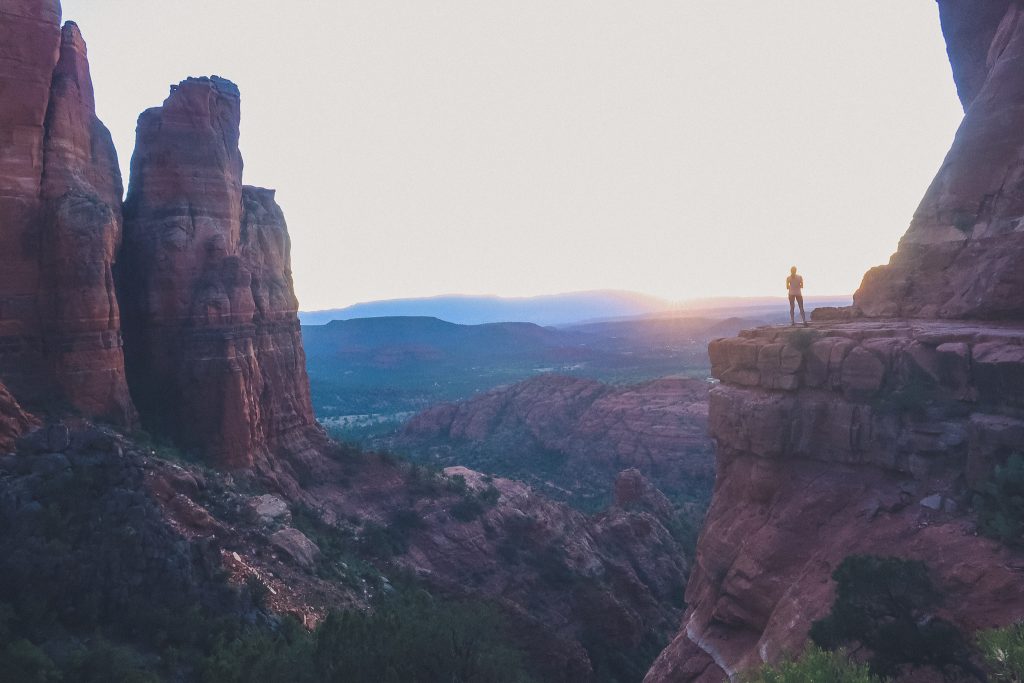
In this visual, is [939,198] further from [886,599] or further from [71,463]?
[71,463]

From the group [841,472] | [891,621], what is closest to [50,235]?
[841,472]

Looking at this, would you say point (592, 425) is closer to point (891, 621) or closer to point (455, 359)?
point (891, 621)

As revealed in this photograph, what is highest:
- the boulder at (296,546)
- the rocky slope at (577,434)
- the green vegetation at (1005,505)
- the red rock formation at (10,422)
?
the red rock formation at (10,422)

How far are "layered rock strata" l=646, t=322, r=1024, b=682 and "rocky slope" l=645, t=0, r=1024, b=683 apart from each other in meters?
0.03

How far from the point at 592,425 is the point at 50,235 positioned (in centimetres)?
4665

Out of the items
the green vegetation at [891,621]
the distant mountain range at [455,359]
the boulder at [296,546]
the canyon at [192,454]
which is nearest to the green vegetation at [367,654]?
the canyon at [192,454]

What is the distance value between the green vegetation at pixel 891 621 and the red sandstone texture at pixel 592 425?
40.3 m

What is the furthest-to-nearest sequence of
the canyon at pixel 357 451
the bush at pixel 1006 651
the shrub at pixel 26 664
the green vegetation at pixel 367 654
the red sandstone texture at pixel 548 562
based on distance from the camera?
the red sandstone texture at pixel 548 562
the canyon at pixel 357 451
the green vegetation at pixel 367 654
the shrub at pixel 26 664
the bush at pixel 1006 651

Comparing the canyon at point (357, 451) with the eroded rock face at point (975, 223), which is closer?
the canyon at point (357, 451)

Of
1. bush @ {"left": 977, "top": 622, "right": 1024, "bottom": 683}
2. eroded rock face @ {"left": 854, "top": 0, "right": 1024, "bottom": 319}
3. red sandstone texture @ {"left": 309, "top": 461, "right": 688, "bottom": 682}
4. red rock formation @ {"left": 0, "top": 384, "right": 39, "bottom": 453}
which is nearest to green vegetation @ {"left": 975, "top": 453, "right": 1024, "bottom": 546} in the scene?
bush @ {"left": 977, "top": 622, "right": 1024, "bottom": 683}

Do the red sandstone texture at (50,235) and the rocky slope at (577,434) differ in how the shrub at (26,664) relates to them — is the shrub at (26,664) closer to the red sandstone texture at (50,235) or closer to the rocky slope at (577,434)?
the red sandstone texture at (50,235)

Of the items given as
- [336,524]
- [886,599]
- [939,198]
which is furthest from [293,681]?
[939,198]

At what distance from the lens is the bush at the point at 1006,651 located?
295 inches

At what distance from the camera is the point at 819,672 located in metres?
8.12
